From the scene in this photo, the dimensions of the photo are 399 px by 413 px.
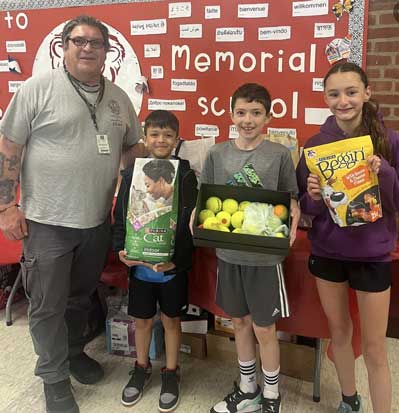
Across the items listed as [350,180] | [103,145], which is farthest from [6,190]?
[350,180]

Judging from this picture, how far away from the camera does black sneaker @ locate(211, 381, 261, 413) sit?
192cm

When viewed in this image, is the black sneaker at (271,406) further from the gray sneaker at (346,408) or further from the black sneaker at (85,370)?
the black sneaker at (85,370)

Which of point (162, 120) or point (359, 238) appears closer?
point (359, 238)

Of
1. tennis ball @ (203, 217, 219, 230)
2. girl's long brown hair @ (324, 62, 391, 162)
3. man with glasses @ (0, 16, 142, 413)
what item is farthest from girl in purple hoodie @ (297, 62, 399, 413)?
man with glasses @ (0, 16, 142, 413)

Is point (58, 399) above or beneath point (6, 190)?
beneath

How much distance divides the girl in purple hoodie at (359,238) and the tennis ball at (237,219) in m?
0.24

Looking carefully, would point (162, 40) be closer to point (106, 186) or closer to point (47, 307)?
point (106, 186)

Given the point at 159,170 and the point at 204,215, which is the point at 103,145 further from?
the point at 204,215

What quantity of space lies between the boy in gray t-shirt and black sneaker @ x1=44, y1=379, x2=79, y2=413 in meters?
0.79

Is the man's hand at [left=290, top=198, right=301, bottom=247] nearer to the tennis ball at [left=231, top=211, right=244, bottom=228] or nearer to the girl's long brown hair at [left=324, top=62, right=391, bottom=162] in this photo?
the tennis ball at [left=231, top=211, right=244, bottom=228]

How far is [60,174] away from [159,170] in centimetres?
40

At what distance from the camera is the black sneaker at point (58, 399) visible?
1.91 m

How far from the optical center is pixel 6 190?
178 centimetres

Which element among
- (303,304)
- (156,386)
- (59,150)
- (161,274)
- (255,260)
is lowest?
(156,386)
